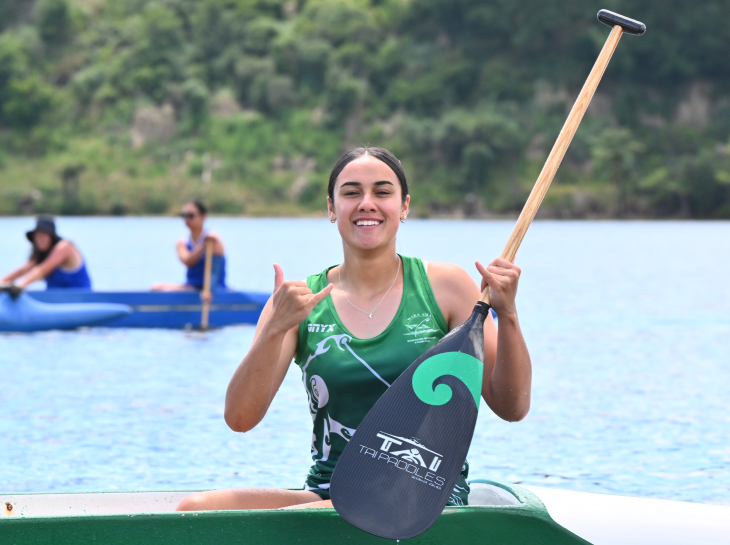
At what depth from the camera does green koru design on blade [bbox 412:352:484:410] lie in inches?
119

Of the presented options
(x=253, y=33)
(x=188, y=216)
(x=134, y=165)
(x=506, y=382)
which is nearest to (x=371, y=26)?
(x=253, y=33)

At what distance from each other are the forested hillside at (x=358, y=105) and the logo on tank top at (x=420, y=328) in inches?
2838

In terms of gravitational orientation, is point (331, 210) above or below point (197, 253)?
above

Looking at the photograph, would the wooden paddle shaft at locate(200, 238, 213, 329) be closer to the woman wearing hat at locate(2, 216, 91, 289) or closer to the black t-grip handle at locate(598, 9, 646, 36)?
the woman wearing hat at locate(2, 216, 91, 289)

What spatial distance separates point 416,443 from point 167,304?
9.77m

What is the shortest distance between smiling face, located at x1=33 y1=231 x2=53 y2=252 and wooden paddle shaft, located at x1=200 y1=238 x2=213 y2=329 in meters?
1.83

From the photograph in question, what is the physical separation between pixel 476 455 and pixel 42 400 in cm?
404

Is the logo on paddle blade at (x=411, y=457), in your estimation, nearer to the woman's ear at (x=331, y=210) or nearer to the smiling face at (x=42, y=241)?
the woman's ear at (x=331, y=210)

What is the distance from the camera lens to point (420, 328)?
3156 mm

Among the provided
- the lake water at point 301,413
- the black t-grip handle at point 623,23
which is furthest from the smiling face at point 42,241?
the black t-grip handle at point 623,23

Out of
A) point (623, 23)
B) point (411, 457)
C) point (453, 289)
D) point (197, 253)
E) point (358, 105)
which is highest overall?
point (358, 105)

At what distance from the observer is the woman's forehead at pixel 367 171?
3.23 metres

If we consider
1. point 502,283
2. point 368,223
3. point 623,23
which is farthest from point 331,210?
point 623,23

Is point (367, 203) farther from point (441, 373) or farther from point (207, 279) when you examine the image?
point (207, 279)
